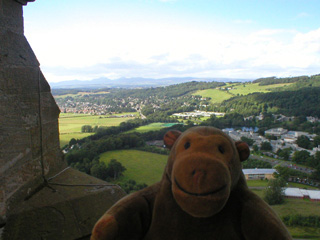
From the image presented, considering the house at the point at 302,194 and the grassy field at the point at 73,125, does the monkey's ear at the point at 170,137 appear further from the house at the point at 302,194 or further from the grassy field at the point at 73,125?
the grassy field at the point at 73,125

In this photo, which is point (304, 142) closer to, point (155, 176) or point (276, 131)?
point (276, 131)

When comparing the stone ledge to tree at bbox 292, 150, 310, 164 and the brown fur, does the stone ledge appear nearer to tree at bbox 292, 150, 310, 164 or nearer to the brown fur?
the brown fur

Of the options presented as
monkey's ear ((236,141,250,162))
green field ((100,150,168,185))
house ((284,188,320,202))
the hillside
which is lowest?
house ((284,188,320,202))

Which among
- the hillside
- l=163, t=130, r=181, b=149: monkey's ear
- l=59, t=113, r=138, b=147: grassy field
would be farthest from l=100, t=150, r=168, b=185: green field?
the hillside

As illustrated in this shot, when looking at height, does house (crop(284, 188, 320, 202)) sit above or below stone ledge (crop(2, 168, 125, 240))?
below

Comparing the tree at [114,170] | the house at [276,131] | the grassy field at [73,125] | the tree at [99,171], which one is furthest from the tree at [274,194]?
the house at [276,131]
